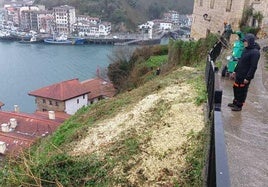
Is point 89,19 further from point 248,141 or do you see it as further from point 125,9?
point 248,141

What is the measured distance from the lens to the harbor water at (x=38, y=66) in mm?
Answer: 41844

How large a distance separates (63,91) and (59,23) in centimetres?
6755

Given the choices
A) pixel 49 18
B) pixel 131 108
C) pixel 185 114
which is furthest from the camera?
pixel 49 18

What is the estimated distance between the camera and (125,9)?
322ft

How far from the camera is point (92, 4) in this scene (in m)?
102

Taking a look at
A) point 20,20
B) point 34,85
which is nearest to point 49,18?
point 20,20

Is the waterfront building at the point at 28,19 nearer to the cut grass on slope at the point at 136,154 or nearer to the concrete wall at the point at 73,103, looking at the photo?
the concrete wall at the point at 73,103

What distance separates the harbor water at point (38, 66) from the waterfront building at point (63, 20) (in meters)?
21.2

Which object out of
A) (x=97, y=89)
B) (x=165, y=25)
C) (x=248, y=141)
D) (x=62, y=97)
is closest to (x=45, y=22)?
(x=165, y=25)

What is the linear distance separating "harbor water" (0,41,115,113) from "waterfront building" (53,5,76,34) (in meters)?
21.2

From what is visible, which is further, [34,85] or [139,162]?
[34,85]

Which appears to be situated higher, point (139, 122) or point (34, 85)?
point (139, 122)

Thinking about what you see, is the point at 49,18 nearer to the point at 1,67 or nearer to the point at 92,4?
the point at 92,4

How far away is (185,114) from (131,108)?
2.05 m
